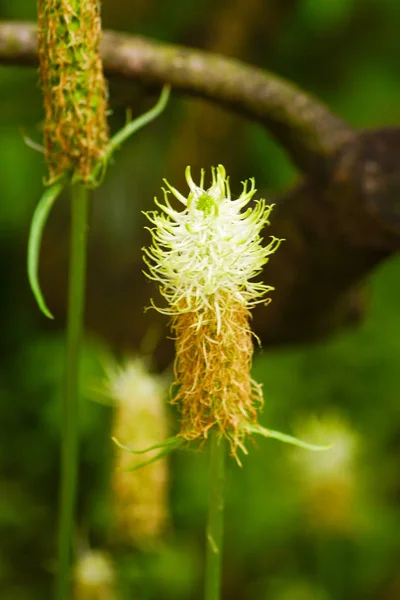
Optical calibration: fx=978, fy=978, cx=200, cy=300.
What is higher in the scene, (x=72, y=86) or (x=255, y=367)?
(x=255, y=367)

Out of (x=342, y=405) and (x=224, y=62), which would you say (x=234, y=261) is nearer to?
(x=224, y=62)

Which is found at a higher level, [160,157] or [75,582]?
[160,157]

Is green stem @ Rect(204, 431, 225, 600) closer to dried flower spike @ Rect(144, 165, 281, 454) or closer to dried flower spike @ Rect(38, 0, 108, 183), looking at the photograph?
dried flower spike @ Rect(144, 165, 281, 454)

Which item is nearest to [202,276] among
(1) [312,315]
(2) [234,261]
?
(2) [234,261]

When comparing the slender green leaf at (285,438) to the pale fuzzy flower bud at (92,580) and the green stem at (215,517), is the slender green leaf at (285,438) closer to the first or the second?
the green stem at (215,517)

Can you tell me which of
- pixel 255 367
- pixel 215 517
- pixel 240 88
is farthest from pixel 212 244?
pixel 255 367

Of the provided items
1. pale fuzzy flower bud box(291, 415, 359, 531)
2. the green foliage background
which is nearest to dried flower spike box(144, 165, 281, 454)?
pale fuzzy flower bud box(291, 415, 359, 531)

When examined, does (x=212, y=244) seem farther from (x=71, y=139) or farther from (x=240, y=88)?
(x=240, y=88)
